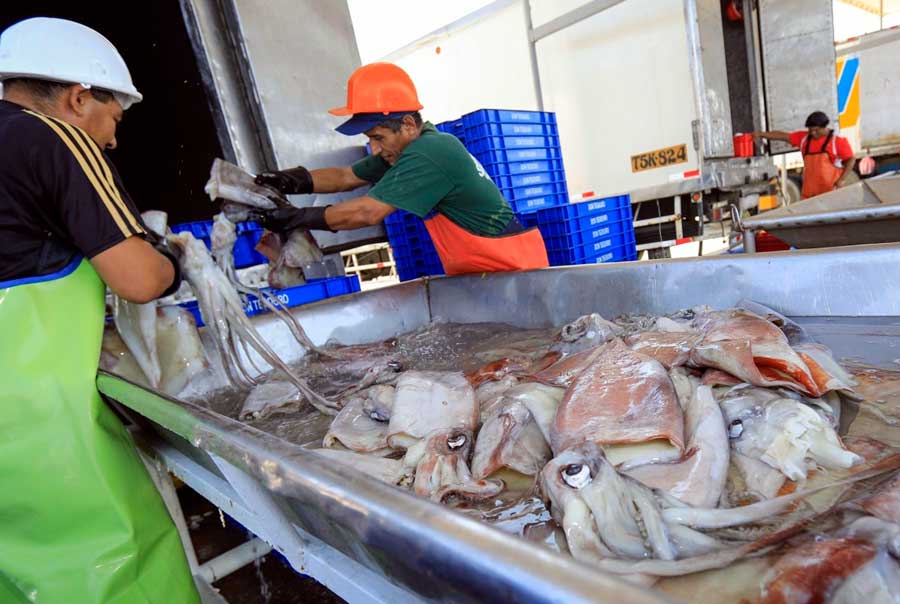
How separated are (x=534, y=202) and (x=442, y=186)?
56.7 inches

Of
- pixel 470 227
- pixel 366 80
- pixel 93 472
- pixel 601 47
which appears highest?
pixel 601 47

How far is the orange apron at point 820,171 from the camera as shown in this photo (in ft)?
20.5

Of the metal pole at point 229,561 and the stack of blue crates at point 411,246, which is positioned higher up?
the stack of blue crates at point 411,246

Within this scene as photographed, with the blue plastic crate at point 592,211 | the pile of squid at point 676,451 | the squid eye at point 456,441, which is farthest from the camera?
the blue plastic crate at point 592,211

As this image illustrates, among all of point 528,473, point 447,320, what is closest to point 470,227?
point 447,320

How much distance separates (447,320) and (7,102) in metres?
2.24

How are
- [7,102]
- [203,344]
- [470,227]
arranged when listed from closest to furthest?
[7,102], [203,344], [470,227]

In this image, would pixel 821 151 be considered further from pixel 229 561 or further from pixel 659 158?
pixel 229 561

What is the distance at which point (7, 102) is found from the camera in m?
1.64

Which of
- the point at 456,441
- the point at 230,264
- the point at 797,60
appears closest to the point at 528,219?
the point at 230,264

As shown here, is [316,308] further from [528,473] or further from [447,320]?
[528,473]

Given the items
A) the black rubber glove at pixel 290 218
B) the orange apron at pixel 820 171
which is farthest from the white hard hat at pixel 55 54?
the orange apron at pixel 820 171

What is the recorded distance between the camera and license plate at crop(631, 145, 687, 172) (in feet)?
19.3

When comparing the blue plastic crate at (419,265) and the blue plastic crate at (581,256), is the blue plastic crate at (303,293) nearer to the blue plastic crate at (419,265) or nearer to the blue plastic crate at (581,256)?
the blue plastic crate at (419,265)
